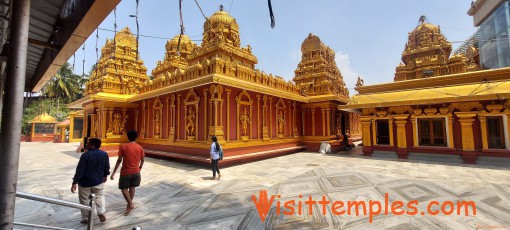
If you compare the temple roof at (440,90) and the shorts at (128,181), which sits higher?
the temple roof at (440,90)

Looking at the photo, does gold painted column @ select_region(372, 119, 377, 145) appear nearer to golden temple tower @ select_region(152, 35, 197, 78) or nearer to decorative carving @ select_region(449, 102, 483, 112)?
decorative carving @ select_region(449, 102, 483, 112)

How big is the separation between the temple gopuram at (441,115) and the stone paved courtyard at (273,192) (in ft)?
5.82

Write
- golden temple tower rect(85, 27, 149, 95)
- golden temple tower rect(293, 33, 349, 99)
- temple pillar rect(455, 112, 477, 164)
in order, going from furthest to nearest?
golden temple tower rect(293, 33, 349, 99)
golden temple tower rect(85, 27, 149, 95)
temple pillar rect(455, 112, 477, 164)

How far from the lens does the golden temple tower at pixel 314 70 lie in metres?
15.3

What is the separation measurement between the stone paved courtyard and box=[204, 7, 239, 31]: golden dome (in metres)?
8.64

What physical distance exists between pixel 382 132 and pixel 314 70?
622 centimetres

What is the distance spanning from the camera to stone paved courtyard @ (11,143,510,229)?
3.96 meters

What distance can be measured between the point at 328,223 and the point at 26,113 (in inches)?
1758

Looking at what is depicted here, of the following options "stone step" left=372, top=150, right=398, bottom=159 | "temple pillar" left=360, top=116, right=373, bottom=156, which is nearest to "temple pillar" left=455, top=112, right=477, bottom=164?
"stone step" left=372, top=150, right=398, bottom=159

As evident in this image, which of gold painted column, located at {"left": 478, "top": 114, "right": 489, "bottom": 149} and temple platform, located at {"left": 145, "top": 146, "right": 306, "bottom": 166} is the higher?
gold painted column, located at {"left": 478, "top": 114, "right": 489, "bottom": 149}

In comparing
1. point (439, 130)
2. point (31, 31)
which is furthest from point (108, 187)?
point (439, 130)

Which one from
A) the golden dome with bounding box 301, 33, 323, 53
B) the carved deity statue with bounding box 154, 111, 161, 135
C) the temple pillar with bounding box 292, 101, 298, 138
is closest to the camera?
the carved deity statue with bounding box 154, 111, 161, 135

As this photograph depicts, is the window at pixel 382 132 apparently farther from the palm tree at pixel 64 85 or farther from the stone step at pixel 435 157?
the palm tree at pixel 64 85

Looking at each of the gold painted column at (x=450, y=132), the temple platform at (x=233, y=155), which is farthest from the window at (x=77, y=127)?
the gold painted column at (x=450, y=132)
